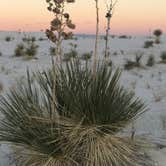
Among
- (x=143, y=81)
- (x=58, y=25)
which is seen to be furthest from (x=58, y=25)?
(x=143, y=81)

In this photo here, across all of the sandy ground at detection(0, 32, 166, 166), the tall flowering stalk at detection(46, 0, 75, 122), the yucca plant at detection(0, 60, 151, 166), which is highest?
the tall flowering stalk at detection(46, 0, 75, 122)

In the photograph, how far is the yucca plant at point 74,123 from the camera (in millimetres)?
4445

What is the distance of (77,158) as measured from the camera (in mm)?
4598

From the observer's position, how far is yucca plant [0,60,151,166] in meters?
4.45

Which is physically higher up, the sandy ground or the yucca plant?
the yucca plant

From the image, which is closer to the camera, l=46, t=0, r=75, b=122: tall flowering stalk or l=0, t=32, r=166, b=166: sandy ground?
l=46, t=0, r=75, b=122: tall flowering stalk

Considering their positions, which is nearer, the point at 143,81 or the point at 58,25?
the point at 58,25

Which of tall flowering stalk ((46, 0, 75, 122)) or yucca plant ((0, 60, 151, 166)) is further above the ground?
tall flowering stalk ((46, 0, 75, 122))

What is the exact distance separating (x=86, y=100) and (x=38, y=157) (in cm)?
63

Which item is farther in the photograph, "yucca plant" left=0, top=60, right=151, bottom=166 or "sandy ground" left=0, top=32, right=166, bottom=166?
"sandy ground" left=0, top=32, right=166, bottom=166

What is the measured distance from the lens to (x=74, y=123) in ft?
14.6

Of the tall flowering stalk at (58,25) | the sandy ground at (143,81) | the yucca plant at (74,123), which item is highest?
the tall flowering stalk at (58,25)

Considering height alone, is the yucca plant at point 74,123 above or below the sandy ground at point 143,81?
above

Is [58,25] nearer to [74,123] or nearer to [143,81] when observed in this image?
[74,123]
